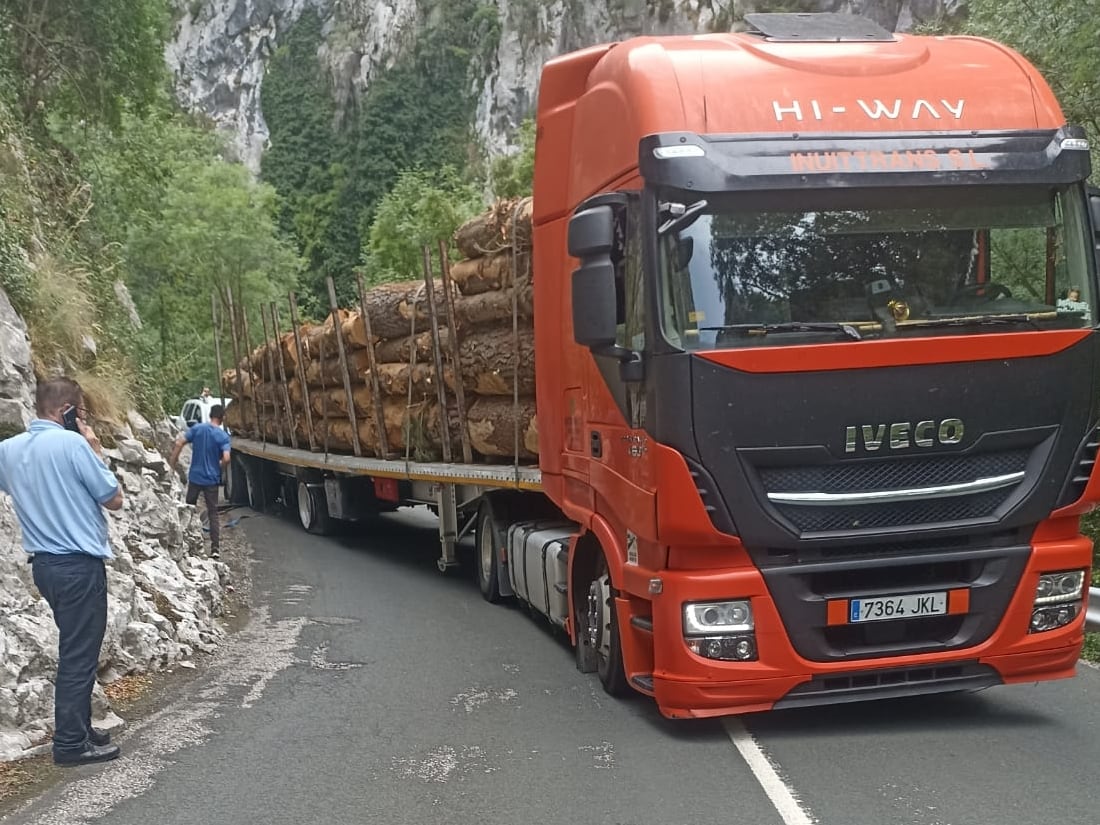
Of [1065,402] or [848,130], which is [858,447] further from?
[848,130]

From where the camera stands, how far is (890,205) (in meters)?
A: 6.12

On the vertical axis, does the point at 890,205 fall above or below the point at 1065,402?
above

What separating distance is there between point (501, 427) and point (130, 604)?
3.85 m

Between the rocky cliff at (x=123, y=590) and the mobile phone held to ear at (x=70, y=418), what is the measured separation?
1.18m

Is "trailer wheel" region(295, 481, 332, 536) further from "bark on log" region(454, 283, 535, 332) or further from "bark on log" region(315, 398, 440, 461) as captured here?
"bark on log" region(454, 283, 535, 332)

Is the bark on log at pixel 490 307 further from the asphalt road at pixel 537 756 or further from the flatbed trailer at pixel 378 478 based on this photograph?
the asphalt road at pixel 537 756

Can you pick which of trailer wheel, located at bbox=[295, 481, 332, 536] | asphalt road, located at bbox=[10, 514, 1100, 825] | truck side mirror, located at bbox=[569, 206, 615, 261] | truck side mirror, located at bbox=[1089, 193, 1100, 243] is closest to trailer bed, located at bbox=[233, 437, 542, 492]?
trailer wheel, located at bbox=[295, 481, 332, 536]

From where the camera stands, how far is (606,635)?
743cm

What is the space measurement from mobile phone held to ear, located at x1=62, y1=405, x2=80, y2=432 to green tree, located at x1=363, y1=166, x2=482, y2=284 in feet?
138

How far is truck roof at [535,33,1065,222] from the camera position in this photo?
245 inches

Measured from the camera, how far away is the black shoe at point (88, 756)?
6094 millimetres

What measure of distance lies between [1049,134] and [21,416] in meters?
7.01

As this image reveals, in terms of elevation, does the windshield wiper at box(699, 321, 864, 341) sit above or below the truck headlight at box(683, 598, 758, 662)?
above

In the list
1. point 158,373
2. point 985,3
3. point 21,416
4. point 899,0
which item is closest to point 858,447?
point 21,416
